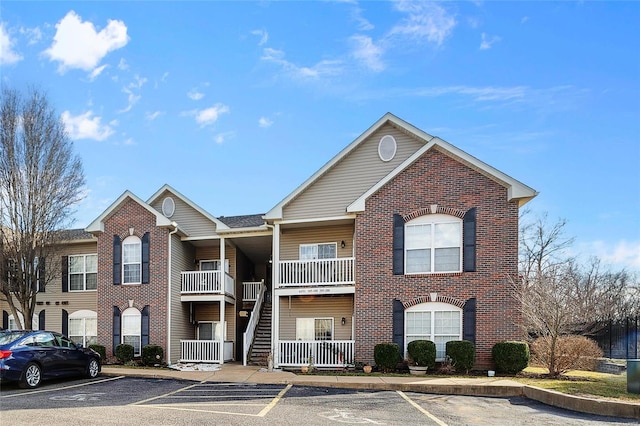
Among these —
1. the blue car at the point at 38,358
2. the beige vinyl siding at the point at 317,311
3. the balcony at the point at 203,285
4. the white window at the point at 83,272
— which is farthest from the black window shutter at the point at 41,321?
the beige vinyl siding at the point at 317,311

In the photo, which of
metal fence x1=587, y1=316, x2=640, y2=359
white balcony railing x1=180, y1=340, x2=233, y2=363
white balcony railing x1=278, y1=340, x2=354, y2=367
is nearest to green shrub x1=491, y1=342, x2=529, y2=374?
white balcony railing x1=278, y1=340, x2=354, y2=367

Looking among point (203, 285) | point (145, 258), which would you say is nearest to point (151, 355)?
point (203, 285)

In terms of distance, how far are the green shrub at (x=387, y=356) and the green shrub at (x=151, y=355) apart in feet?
28.0

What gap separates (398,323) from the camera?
16.1 m

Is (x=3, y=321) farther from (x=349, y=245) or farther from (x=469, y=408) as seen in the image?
(x=469, y=408)

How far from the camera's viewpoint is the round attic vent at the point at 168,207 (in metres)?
20.9

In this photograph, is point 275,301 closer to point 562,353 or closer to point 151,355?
point 151,355

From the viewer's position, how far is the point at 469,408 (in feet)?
34.0

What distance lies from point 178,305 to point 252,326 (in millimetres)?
3365

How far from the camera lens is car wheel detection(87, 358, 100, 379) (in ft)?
48.9

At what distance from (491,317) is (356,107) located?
8.58m

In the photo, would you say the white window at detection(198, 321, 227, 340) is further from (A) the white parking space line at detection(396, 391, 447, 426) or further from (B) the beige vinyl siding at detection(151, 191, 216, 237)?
(A) the white parking space line at detection(396, 391, 447, 426)

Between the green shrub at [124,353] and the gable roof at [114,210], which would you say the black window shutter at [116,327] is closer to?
the green shrub at [124,353]

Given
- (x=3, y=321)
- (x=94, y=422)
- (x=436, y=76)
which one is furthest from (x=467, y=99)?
(x=3, y=321)
